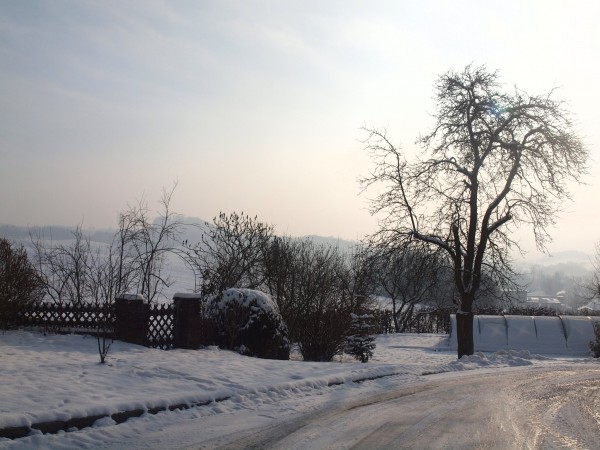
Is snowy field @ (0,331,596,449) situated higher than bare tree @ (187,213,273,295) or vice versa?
bare tree @ (187,213,273,295)

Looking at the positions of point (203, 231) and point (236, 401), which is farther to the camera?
point (203, 231)

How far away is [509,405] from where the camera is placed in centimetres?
976

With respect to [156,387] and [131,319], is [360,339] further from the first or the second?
[156,387]

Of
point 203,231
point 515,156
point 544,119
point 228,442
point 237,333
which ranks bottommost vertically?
point 228,442

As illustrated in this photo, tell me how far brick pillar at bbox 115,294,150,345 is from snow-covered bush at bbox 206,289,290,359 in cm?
222

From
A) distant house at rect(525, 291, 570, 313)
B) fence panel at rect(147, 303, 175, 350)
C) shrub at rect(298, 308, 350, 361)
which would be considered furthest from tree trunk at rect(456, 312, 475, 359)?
distant house at rect(525, 291, 570, 313)

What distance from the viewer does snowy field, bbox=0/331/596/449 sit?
691 cm

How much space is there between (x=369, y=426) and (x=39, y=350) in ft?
25.2

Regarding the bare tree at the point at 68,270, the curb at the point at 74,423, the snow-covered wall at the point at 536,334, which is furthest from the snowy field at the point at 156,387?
the snow-covered wall at the point at 536,334

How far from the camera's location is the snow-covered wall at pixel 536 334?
26.5 metres

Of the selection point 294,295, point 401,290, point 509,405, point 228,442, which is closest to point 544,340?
point 294,295

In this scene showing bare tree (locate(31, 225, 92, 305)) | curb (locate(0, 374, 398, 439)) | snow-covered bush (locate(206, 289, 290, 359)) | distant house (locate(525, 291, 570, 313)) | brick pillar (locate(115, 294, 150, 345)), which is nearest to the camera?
curb (locate(0, 374, 398, 439))

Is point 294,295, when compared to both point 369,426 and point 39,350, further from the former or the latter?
point 369,426

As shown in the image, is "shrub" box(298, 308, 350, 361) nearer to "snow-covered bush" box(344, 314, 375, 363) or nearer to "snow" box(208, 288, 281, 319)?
"snow-covered bush" box(344, 314, 375, 363)
